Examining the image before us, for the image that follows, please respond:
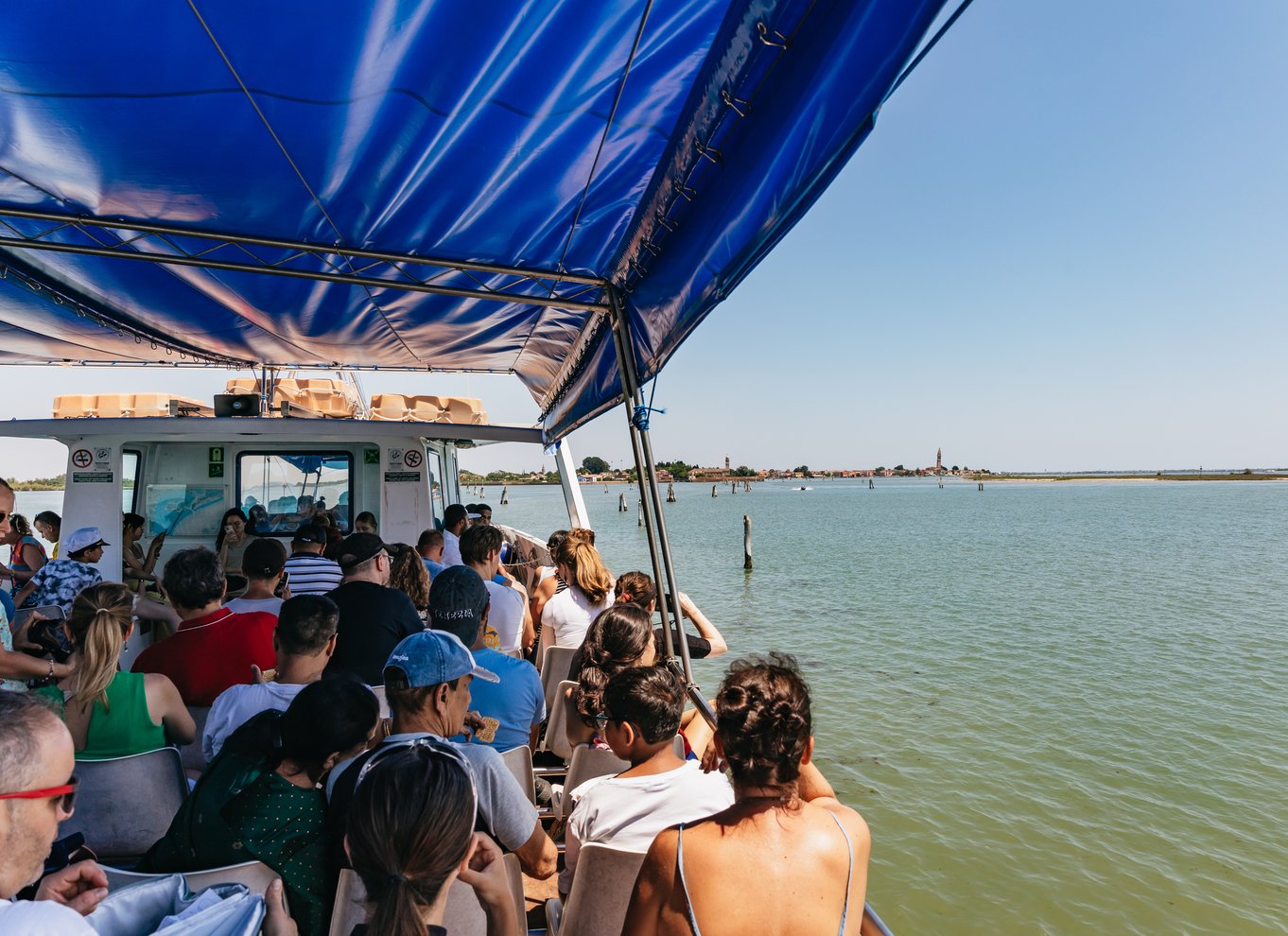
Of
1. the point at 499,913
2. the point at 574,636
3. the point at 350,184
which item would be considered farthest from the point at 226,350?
the point at 499,913

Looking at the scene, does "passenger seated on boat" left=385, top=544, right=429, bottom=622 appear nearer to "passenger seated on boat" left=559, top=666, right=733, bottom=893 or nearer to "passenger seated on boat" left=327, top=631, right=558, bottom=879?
"passenger seated on boat" left=327, top=631, right=558, bottom=879

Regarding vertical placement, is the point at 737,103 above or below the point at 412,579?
above

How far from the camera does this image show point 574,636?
14.0 ft

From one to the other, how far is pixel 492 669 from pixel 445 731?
2.52ft

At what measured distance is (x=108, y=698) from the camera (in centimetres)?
234

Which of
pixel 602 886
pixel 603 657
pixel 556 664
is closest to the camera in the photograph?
pixel 602 886

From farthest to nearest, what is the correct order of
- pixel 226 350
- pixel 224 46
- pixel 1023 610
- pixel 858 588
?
pixel 858 588, pixel 1023 610, pixel 226 350, pixel 224 46

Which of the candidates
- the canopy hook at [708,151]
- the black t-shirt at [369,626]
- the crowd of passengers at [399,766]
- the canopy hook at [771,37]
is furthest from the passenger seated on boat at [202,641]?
the canopy hook at [771,37]

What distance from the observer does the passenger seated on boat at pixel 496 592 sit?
4.24 m

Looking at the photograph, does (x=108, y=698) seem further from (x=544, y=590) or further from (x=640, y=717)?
(x=544, y=590)

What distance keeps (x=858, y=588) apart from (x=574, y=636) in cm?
1899

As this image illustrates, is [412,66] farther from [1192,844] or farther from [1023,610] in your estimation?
[1023,610]

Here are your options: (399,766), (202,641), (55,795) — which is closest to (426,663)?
(399,766)

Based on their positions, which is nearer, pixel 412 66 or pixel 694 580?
pixel 412 66
